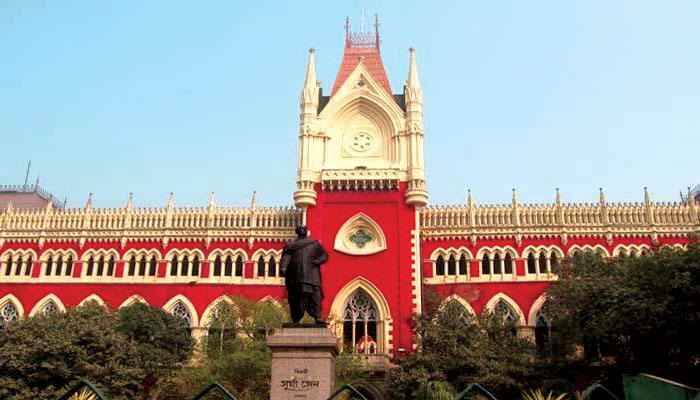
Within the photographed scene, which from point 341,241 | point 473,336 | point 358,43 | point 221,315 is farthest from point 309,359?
point 358,43

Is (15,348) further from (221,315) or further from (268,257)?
(268,257)

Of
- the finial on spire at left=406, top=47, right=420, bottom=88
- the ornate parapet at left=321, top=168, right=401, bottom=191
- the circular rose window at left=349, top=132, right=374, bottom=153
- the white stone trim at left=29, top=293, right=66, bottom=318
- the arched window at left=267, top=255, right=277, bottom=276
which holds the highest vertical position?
the finial on spire at left=406, top=47, right=420, bottom=88

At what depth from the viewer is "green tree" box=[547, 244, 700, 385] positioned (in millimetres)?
23516

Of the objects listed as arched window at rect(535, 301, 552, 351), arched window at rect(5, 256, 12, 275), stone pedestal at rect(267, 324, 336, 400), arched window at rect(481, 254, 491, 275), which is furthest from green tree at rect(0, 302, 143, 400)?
arched window at rect(535, 301, 552, 351)

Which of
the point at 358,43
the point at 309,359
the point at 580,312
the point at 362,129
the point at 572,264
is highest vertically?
the point at 358,43

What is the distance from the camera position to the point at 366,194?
3588cm

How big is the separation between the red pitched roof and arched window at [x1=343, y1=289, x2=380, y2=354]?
470 inches

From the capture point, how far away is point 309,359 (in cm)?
1251

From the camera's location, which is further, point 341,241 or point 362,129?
point 362,129

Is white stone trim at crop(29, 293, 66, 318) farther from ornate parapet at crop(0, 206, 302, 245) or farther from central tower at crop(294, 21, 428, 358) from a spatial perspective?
central tower at crop(294, 21, 428, 358)

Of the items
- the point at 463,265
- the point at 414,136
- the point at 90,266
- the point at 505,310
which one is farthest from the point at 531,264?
the point at 90,266

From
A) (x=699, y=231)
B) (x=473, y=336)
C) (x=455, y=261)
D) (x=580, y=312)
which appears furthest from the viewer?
(x=455, y=261)

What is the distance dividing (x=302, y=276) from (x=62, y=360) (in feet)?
60.9

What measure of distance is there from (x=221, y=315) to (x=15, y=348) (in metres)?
8.72
